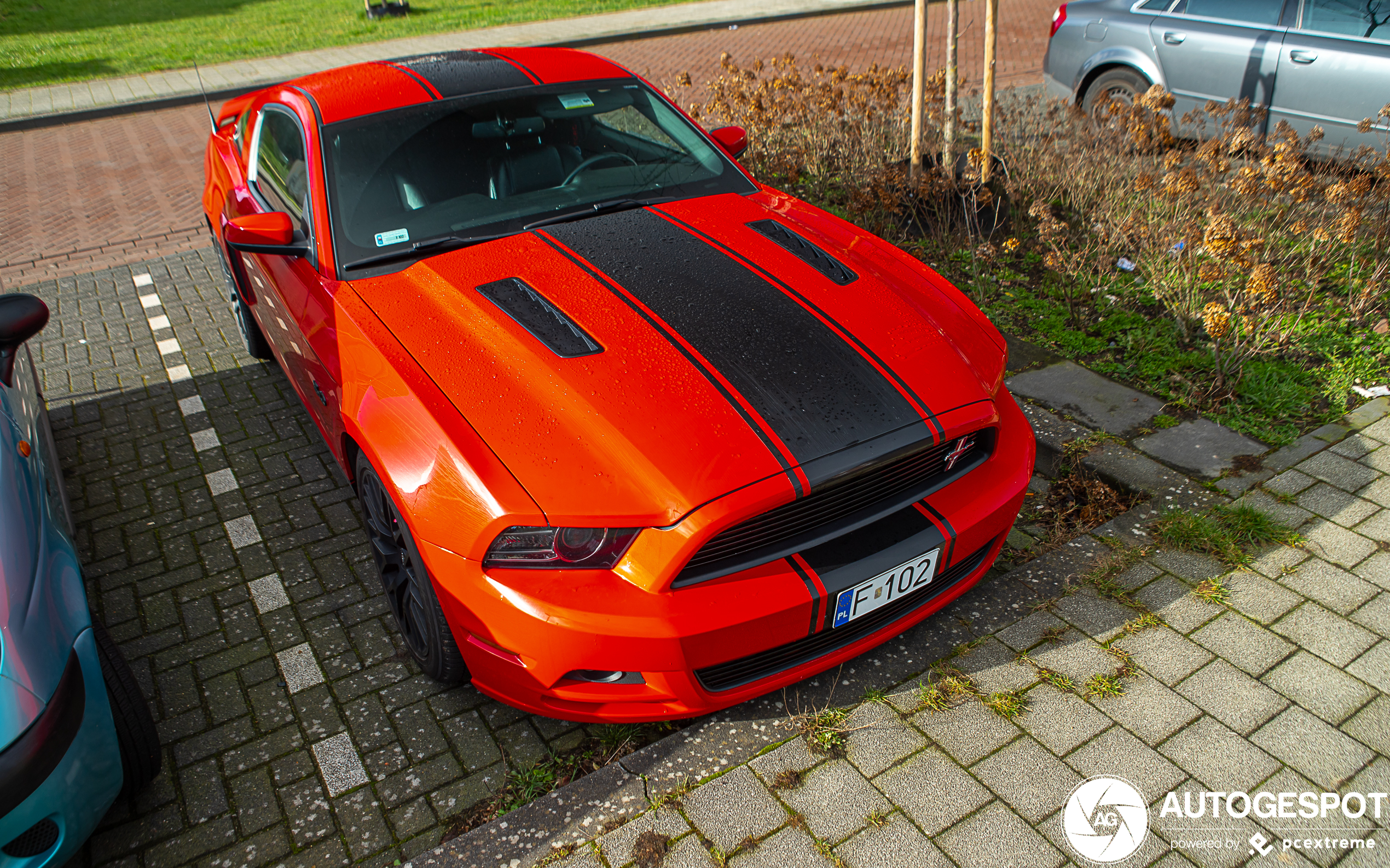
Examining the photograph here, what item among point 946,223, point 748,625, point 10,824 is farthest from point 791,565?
point 946,223

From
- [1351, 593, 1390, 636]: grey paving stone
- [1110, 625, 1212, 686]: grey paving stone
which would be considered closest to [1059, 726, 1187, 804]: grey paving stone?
[1110, 625, 1212, 686]: grey paving stone

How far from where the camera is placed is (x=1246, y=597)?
2887mm

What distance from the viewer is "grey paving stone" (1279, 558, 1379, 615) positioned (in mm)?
2844

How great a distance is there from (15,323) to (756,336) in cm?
236

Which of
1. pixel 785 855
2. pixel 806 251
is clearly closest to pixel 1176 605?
pixel 785 855

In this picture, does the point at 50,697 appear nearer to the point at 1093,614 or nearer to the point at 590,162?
the point at 590,162

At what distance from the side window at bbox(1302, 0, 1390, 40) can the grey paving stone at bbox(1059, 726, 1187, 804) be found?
5470 mm

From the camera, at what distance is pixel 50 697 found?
1.99m

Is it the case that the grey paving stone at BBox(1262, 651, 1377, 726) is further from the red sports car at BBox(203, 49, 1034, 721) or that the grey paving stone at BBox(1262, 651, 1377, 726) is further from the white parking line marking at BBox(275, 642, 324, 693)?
the white parking line marking at BBox(275, 642, 324, 693)

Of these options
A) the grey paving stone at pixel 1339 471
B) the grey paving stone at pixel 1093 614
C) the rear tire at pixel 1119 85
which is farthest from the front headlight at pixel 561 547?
the rear tire at pixel 1119 85

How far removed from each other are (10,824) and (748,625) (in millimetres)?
1711

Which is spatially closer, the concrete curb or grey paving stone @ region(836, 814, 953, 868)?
grey paving stone @ region(836, 814, 953, 868)

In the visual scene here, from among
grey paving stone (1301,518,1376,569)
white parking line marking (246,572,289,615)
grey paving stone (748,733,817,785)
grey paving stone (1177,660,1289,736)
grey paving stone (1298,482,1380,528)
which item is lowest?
white parking line marking (246,572,289,615)

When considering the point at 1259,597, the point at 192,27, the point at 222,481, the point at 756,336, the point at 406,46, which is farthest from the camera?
the point at 192,27
